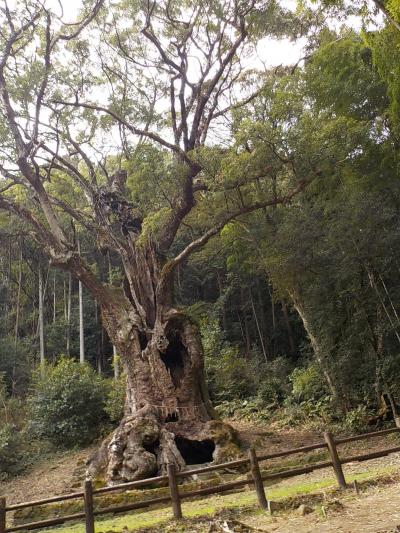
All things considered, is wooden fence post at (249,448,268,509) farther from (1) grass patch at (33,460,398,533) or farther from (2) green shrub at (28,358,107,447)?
(2) green shrub at (28,358,107,447)

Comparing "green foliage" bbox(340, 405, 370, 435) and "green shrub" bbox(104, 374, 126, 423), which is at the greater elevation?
"green shrub" bbox(104, 374, 126, 423)

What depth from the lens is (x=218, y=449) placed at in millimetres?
9586

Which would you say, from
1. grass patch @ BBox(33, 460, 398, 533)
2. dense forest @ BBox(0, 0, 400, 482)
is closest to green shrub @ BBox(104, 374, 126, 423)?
dense forest @ BBox(0, 0, 400, 482)

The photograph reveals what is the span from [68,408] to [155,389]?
473 centimetres

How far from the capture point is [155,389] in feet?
35.8

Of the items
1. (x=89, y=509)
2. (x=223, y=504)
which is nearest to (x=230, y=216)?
(x=223, y=504)

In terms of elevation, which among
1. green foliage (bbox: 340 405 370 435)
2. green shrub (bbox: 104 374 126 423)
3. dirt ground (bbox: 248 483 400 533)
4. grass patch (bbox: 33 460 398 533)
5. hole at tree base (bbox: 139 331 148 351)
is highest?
hole at tree base (bbox: 139 331 148 351)

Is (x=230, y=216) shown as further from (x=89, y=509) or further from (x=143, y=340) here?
(x=89, y=509)

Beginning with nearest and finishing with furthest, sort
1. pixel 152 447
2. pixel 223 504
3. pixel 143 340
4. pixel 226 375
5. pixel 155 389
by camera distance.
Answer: pixel 223 504 < pixel 152 447 < pixel 155 389 < pixel 143 340 < pixel 226 375

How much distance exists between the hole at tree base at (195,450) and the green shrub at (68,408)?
16.2 feet

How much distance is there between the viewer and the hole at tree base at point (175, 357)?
11555 mm

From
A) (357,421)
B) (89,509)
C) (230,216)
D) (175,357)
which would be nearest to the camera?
(89,509)

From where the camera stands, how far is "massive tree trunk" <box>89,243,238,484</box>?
30.8ft

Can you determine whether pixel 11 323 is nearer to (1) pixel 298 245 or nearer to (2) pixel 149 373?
(2) pixel 149 373
